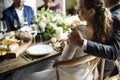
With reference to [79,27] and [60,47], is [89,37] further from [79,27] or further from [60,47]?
[60,47]

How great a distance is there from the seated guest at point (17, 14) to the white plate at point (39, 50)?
0.66 m

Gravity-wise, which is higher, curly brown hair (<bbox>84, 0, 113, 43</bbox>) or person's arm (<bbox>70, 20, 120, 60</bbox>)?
curly brown hair (<bbox>84, 0, 113, 43</bbox>)

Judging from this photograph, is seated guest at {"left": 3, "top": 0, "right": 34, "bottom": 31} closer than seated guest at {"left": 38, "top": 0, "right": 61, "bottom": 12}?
Yes

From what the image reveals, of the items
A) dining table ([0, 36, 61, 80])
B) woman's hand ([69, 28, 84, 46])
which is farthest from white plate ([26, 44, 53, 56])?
woman's hand ([69, 28, 84, 46])

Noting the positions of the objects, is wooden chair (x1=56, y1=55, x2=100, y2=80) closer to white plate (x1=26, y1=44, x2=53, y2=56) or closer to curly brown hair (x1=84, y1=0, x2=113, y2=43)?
curly brown hair (x1=84, y1=0, x2=113, y2=43)

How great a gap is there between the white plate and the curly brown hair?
493 mm

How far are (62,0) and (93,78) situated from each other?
59.8 inches

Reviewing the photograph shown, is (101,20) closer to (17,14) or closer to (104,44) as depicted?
(104,44)

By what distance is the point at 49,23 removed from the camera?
2275 mm

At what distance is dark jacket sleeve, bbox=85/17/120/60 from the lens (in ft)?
4.59

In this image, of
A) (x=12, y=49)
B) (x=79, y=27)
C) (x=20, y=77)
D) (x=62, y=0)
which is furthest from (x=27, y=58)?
(x=62, y=0)

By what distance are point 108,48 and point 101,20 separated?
0.23 meters

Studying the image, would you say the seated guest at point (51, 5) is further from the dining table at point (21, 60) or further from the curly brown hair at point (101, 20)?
the curly brown hair at point (101, 20)

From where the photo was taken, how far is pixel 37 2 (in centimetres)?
266
